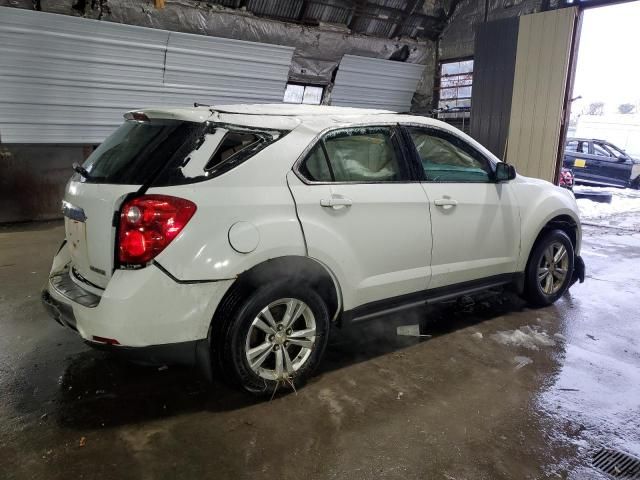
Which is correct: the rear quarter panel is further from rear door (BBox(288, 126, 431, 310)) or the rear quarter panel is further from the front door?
the front door

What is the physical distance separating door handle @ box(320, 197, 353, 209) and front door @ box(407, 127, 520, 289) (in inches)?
Result: 26.8

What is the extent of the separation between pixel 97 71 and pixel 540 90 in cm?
689

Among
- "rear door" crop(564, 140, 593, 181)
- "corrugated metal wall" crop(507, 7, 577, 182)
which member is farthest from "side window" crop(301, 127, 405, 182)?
"rear door" crop(564, 140, 593, 181)

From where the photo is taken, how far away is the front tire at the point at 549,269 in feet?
13.2

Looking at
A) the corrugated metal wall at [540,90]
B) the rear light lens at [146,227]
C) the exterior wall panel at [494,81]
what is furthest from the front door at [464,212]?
the exterior wall panel at [494,81]

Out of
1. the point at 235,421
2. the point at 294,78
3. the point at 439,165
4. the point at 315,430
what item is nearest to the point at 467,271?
the point at 439,165

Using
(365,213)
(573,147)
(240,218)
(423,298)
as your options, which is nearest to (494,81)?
(573,147)

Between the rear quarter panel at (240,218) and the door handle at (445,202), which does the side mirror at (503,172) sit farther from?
the rear quarter panel at (240,218)

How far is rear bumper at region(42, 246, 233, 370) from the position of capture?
2.28 m

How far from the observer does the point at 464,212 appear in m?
3.40

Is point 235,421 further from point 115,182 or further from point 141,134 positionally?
point 141,134

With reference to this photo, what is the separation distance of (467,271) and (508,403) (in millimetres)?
1045

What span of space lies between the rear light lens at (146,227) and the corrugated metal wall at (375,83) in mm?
7348

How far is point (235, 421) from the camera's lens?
2.52 metres
